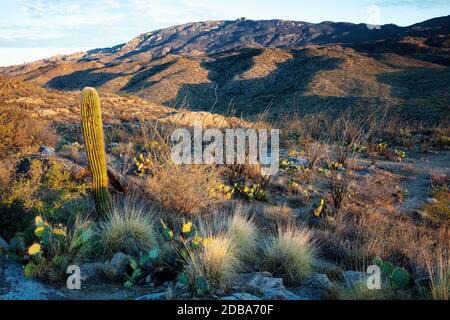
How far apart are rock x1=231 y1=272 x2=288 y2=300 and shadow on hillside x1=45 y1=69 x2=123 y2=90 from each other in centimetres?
6133

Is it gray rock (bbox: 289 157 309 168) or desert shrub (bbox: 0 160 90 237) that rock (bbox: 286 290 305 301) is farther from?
gray rock (bbox: 289 157 309 168)

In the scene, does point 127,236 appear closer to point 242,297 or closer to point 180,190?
point 180,190

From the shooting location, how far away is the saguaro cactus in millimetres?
5180

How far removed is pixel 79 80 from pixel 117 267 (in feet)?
235

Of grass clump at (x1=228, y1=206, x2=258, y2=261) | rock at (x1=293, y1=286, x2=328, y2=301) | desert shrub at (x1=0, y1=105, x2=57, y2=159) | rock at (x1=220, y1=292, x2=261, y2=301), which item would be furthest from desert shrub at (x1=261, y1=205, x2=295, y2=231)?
desert shrub at (x1=0, y1=105, x2=57, y2=159)

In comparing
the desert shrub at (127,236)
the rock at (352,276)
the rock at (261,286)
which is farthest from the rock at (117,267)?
Result: the rock at (352,276)

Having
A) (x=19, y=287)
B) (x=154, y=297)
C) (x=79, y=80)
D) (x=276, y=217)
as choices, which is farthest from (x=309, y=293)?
(x=79, y=80)

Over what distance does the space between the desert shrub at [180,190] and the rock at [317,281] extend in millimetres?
2269

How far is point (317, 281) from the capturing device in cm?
390

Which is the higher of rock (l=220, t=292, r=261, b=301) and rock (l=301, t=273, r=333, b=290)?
rock (l=220, t=292, r=261, b=301)

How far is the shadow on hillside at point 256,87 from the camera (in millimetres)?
36487

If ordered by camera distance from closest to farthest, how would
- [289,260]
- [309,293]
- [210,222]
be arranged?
[309,293]
[289,260]
[210,222]

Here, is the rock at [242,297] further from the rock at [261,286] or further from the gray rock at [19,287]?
the gray rock at [19,287]
